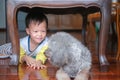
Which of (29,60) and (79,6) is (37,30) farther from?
(79,6)

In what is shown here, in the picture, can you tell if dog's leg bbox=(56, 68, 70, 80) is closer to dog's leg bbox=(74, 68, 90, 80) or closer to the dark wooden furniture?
dog's leg bbox=(74, 68, 90, 80)

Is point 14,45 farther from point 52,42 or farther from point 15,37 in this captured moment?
point 52,42

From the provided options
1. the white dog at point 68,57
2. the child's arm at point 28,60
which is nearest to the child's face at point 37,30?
the child's arm at point 28,60

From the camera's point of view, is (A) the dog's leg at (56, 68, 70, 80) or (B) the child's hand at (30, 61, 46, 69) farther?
(B) the child's hand at (30, 61, 46, 69)

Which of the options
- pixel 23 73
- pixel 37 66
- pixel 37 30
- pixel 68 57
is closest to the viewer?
pixel 68 57

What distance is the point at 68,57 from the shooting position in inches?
42.3

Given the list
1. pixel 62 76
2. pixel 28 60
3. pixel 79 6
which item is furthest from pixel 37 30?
pixel 62 76

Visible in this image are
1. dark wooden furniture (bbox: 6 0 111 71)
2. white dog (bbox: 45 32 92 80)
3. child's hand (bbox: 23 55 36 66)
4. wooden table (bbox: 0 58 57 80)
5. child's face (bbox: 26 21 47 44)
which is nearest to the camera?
white dog (bbox: 45 32 92 80)

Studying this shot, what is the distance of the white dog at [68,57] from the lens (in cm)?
105

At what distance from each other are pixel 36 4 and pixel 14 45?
0.73 feet

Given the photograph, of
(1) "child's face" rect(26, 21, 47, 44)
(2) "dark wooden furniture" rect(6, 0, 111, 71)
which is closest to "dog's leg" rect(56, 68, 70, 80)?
(2) "dark wooden furniture" rect(6, 0, 111, 71)

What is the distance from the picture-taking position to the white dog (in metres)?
1.05

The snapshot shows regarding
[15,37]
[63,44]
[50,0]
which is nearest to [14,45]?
[15,37]

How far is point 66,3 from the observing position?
132 centimetres
